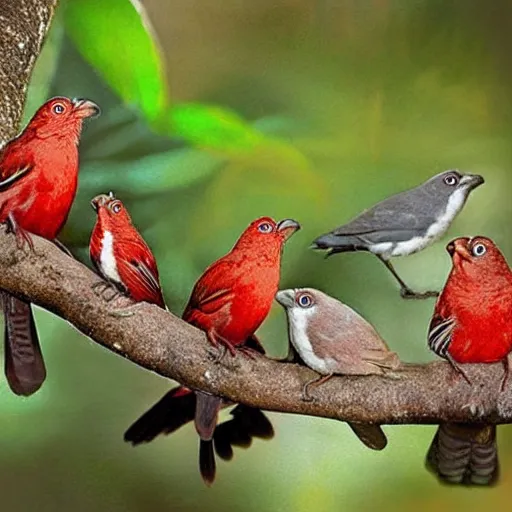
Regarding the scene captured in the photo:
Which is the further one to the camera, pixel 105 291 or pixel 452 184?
pixel 452 184

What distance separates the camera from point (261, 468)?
157cm

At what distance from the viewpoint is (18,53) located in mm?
1592

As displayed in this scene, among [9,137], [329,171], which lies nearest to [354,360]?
[329,171]

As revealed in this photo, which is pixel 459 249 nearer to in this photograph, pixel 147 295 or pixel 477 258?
pixel 477 258

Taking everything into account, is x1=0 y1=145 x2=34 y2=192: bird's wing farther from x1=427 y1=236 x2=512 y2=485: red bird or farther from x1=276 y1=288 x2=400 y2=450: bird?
x1=427 y1=236 x2=512 y2=485: red bird

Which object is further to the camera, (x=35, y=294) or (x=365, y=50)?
(x=365, y=50)

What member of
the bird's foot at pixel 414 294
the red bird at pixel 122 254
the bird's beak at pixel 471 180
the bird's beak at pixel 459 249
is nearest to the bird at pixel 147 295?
the red bird at pixel 122 254

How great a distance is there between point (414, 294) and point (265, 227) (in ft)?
1.04

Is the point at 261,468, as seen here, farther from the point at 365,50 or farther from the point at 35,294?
the point at 365,50

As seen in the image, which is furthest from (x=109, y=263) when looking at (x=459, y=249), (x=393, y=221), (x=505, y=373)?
(x=505, y=373)

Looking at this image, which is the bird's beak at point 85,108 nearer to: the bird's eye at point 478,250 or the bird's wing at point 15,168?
the bird's wing at point 15,168

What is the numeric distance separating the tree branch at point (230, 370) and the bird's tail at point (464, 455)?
1.0 inches

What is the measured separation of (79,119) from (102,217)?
0.19 m

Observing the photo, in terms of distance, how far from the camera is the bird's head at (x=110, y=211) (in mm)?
1573
